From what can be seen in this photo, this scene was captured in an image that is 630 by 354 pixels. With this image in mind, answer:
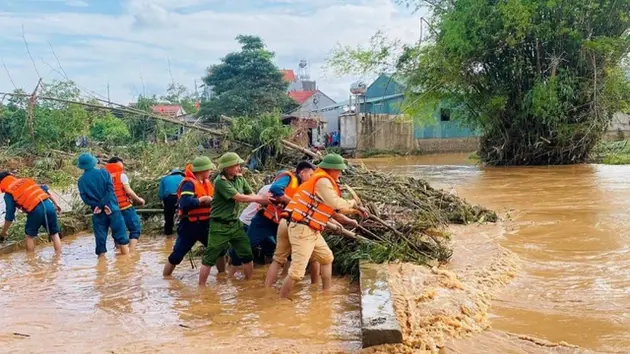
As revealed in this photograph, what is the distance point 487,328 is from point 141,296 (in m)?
3.64

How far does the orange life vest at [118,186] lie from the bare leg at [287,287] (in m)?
3.86

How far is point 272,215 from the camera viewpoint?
22.5 ft

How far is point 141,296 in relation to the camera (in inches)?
254

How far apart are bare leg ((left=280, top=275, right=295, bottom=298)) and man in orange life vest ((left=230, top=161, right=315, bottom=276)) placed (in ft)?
2.95

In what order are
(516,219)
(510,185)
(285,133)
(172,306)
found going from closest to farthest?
(172,306) → (516,219) → (285,133) → (510,185)

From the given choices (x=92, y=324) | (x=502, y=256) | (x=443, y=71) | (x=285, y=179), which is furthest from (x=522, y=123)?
(x=92, y=324)

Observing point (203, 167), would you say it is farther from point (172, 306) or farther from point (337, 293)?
point (337, 293)

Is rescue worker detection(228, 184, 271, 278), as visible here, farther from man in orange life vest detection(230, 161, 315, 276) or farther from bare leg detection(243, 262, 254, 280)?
bare leg detection(243, 262, 254, 280)

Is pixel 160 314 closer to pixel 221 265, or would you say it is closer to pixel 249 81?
pixel 221 265

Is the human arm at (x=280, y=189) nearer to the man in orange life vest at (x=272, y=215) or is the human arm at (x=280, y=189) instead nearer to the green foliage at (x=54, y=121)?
the man in orange life vest at (x=272, y=215)

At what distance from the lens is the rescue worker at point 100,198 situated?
26.9ft

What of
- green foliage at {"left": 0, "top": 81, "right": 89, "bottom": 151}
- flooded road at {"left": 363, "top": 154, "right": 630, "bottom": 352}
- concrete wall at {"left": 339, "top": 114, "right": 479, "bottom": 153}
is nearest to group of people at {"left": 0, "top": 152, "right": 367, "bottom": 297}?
flooded road at {"left": 363, "top": 154, "right": 630, "bottom": 352}

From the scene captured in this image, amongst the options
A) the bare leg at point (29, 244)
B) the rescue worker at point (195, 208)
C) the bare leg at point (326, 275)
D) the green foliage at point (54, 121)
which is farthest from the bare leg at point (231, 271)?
the green foliage at point (54, 121)

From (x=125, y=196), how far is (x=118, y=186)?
19cm
